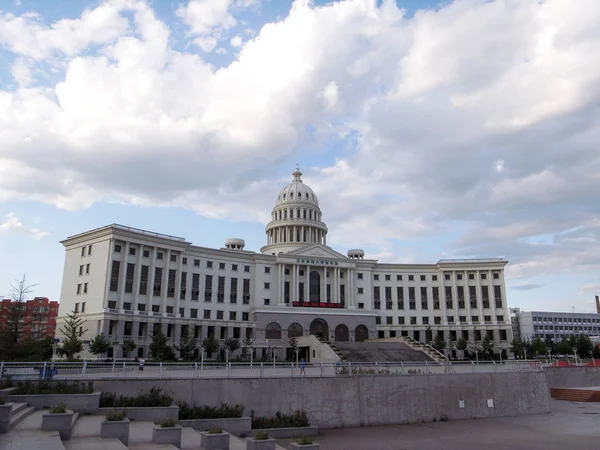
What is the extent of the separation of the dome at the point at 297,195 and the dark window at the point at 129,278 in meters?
42.7

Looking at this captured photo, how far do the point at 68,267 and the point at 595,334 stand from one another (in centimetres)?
16966

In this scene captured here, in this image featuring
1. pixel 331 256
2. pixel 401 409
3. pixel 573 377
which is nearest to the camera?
pixel 401 409

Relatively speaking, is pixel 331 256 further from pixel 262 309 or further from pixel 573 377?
pixel 573 377

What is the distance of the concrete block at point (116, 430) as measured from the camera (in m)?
19.2

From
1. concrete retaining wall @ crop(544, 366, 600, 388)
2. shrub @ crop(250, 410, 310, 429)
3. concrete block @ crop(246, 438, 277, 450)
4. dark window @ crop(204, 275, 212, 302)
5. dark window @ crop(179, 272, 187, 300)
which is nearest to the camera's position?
concrete block @ crop(246, 438, 277, 450)

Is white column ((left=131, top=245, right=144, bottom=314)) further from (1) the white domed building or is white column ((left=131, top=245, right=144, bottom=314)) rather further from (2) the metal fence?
(2) the metal fence

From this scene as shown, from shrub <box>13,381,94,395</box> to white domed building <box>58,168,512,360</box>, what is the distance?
4406 cm

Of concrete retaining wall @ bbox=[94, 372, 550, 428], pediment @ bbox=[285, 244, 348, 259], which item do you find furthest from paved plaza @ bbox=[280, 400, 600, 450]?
pediment @ bbox=[285, 244, 348, 259]

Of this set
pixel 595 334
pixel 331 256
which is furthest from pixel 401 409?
pixel 595 334

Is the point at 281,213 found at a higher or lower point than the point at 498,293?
higher

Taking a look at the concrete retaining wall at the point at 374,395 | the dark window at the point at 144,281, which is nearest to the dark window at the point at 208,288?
the dark window at the point at 144,281

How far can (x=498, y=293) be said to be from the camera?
98812 millimetres

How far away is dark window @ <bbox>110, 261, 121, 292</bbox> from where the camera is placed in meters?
71.2

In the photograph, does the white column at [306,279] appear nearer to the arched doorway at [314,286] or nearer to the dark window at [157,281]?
the arched doorway at [314,286]
